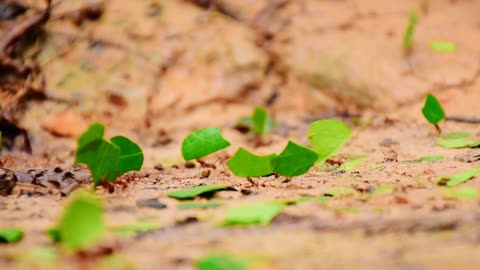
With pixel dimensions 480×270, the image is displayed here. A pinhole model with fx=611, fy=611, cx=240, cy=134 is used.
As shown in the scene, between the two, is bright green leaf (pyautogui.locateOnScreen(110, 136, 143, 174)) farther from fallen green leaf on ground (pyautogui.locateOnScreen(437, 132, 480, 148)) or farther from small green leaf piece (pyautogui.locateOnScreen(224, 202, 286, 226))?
fallen green leaf on ground (pyautogui.locateOnScreen(437, 132, 480, 148))

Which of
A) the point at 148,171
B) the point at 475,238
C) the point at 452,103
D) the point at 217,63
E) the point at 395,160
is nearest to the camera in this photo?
the point at 475,238

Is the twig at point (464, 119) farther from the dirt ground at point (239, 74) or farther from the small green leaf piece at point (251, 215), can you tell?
the small green leaf piece at point (251, 215)

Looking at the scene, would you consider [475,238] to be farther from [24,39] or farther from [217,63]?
[24,39]

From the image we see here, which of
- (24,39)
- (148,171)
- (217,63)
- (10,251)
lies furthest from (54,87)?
(10,251)

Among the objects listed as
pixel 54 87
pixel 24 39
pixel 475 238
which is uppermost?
pixel 24 39

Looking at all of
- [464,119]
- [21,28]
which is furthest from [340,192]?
[21,28]

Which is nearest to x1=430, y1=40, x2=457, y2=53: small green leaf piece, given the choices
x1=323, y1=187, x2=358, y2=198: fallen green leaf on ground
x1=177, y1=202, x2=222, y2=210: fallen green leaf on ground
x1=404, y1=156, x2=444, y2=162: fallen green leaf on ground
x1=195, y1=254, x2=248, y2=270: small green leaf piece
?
x1=404, y1=156, x2=444, y2=162: fallen green leaf on ground

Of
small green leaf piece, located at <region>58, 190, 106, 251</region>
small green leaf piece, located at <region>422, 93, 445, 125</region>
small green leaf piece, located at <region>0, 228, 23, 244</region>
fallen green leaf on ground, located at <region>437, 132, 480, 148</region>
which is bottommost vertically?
small green leaf piece, located at <region>0, 228, 23, 244</region>
